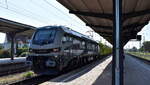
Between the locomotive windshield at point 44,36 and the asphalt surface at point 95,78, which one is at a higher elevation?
the locomotive windshield at point 44,36

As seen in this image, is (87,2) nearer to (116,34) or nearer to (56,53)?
(56,53)

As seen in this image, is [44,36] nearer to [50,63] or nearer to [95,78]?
[50,63]

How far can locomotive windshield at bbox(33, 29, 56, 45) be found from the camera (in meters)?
13.0

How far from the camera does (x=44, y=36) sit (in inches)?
529

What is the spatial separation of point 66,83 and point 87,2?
12.4ft

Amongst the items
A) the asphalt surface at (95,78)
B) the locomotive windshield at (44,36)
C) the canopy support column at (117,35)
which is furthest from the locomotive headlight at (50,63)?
the canopy support column at (117,35)

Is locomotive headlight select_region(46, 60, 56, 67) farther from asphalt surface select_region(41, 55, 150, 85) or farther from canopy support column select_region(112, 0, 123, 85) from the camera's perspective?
canopy support column select_region(112, 0, 123, 85)

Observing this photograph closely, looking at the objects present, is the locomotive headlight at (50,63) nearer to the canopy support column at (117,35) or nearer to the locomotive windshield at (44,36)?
the locomotive windshield at (44,36)

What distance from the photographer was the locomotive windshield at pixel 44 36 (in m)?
13.0

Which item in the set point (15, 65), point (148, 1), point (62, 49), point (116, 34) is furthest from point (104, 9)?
point (15, 65)

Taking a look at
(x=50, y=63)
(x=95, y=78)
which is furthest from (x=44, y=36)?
(x=95, y=78)

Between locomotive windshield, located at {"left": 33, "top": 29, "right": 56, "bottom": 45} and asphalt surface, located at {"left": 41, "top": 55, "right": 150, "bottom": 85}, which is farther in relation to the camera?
locomotive windshield, located at {"left": 33, "top": 29, "right": 56, "bottom": 45}

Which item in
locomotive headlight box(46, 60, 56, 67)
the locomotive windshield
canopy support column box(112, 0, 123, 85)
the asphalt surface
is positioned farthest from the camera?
the locomotive windshield

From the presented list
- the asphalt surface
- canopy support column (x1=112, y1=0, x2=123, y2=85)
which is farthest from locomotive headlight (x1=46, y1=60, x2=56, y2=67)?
canopy support column (x1=112, y1=0, x2=123, y2=85)
